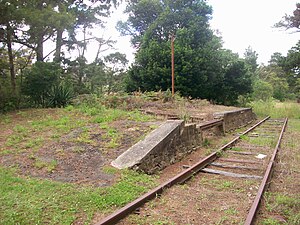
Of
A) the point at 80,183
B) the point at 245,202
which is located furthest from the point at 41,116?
the point at 245,202

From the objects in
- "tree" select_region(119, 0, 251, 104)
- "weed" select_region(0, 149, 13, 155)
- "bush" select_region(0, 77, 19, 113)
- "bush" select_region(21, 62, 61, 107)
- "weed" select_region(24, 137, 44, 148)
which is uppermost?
"tree" select_region(119, 0, 251, 104)

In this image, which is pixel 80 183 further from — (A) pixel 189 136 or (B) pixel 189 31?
(B) pixel 189 31

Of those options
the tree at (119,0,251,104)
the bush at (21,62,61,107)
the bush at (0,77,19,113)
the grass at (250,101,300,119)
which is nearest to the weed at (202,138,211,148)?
the bush at (21,62,61,107)

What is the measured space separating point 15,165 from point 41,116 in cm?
505

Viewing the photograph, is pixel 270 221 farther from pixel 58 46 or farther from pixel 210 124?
pixel 58 46

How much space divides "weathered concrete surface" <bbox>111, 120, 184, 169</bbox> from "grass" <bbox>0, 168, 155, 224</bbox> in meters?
0.50

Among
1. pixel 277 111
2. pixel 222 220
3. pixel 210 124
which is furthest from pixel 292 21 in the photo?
pixel 222 220

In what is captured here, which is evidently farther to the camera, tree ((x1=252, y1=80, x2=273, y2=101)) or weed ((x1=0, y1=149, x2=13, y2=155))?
tree ((x1=252, y1=80, x2=273, y2=101))

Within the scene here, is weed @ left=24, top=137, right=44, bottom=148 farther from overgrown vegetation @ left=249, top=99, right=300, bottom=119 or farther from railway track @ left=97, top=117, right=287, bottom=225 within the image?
overgrown vegetation @ left=249, top=99, right=300, bottom=119

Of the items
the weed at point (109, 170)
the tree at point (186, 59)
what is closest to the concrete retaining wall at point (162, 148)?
the weed at point (109, 170)

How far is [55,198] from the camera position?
3.85m

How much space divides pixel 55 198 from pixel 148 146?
2.36 meters

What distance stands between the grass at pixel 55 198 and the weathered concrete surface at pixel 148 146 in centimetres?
50

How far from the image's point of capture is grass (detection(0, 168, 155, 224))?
3.32m
